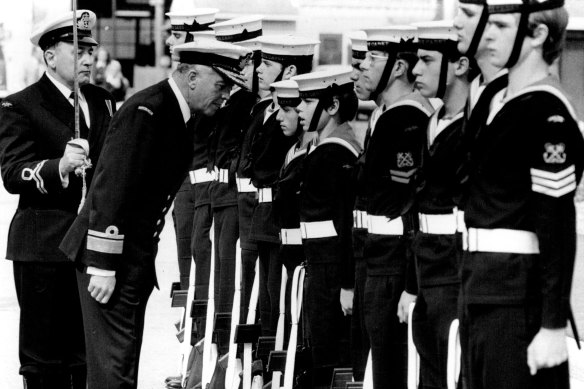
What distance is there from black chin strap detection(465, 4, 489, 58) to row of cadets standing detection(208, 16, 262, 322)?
3909 millimetres

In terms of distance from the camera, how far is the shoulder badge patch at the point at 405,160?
5719mm

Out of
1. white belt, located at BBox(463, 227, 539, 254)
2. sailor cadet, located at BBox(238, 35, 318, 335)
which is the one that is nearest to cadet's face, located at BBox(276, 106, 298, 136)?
sailor cadet, located at BBox(238, 35, 318, 335)

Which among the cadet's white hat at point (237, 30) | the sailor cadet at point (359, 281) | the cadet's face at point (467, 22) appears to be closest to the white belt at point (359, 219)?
the sailor cadet at point (359, 281)

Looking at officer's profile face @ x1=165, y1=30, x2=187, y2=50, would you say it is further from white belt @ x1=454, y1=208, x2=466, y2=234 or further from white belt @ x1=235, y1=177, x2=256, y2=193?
white belt @ x1=454, y1=208, x2=466, y2=234

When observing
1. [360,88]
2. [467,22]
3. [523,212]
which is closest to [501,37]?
[467,22]

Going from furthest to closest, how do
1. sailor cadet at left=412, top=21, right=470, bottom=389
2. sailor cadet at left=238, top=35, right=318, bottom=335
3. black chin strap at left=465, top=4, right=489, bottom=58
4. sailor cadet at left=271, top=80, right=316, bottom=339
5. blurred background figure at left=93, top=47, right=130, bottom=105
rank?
blurred background figure at left=93, top=47, right=130, bottom=105 → sailor cadet at left=238, top=35, right=318, bottom=335 → sailor cadet at left=271, top=80, right=316, bottom=339 → sailor cadet at left=412, top=21, right=470, bottom=389 → black chin strap at left=465, top=4, right=489, bottom=58

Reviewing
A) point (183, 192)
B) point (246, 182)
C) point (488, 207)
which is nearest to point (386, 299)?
point (488, 207)

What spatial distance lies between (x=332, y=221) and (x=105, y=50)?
21320 mm

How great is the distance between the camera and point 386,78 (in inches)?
243

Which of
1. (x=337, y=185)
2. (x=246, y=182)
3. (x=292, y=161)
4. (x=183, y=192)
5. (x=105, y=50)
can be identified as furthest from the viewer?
(x=105, y=50)

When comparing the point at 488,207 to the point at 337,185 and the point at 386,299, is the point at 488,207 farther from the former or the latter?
the point at 337,185

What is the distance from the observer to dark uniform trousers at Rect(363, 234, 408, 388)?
19.2 feet

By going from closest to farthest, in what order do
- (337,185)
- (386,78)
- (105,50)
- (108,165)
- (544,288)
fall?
1. (544,288)
2. (108,165)
3. (386,78)
4. (337,185)
5. (105,50)

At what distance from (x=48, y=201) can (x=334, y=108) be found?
1436mm
